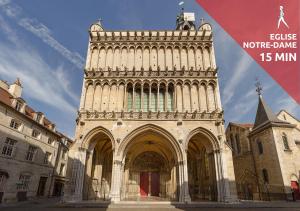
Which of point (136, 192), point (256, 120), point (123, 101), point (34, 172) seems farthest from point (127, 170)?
point (256, 120)

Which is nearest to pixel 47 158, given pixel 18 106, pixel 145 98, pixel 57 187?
pixel 57 187

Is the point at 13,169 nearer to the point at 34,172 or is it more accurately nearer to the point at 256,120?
the point at 34,172

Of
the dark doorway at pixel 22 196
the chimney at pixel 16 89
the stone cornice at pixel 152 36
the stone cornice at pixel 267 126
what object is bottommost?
the dark doorway at pixel 22 196

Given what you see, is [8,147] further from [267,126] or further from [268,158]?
[267,126]

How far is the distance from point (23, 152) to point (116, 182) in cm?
1170

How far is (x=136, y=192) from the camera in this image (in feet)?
63.4

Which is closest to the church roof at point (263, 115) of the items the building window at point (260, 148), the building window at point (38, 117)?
the building window at point (260, 148)

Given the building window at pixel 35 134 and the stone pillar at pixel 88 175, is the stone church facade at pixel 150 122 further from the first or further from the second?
the building window at pixel 35 134

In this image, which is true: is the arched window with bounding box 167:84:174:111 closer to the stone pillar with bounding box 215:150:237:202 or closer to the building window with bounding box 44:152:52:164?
the stone pillar with bounding box 215:150:237:202

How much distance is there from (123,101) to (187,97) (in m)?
6.45

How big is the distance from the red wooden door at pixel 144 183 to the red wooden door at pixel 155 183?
57 cm

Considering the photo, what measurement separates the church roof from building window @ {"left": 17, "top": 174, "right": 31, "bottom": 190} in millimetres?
27389

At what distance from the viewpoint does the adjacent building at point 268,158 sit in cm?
1778

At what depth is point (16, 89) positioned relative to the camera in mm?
21312
